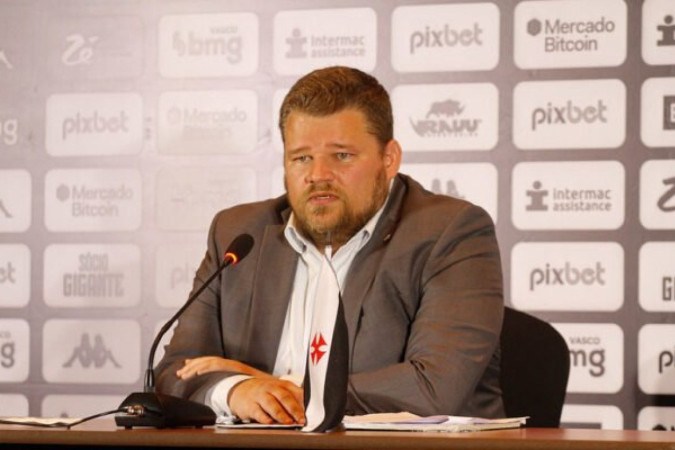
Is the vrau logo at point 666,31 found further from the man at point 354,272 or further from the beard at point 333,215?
the beard at point 333,215

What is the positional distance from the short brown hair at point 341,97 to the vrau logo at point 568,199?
993 millimetres

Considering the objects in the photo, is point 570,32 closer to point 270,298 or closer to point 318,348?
point 270,298

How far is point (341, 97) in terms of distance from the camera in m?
3.30

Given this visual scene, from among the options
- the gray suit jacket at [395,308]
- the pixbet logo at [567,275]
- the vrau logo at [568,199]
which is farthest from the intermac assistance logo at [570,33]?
the gray suit jacket at [395,308]

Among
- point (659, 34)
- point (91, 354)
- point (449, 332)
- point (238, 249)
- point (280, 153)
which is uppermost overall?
point (659, 34)

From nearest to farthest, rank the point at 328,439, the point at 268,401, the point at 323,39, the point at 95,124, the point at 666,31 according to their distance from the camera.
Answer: the point at 328,439 < the point at 268,401 < the point at 666,31 < the point at 323,39 < the point at 95,124

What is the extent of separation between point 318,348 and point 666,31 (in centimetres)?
231

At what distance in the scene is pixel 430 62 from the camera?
4320mm

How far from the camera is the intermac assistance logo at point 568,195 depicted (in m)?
4.15

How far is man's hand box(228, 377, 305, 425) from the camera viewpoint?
272cm

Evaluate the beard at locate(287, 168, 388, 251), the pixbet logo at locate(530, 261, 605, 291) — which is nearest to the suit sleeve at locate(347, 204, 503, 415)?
the beard at locate(287, 168, 388, 251)

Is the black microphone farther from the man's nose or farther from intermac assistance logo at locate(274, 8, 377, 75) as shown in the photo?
intermac assistance logo at locate(274, 8, 377, 75)

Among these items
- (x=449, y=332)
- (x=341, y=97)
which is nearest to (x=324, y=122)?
(x=341, y=97)

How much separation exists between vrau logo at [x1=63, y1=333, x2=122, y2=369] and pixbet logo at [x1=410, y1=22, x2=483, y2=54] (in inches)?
62.5
